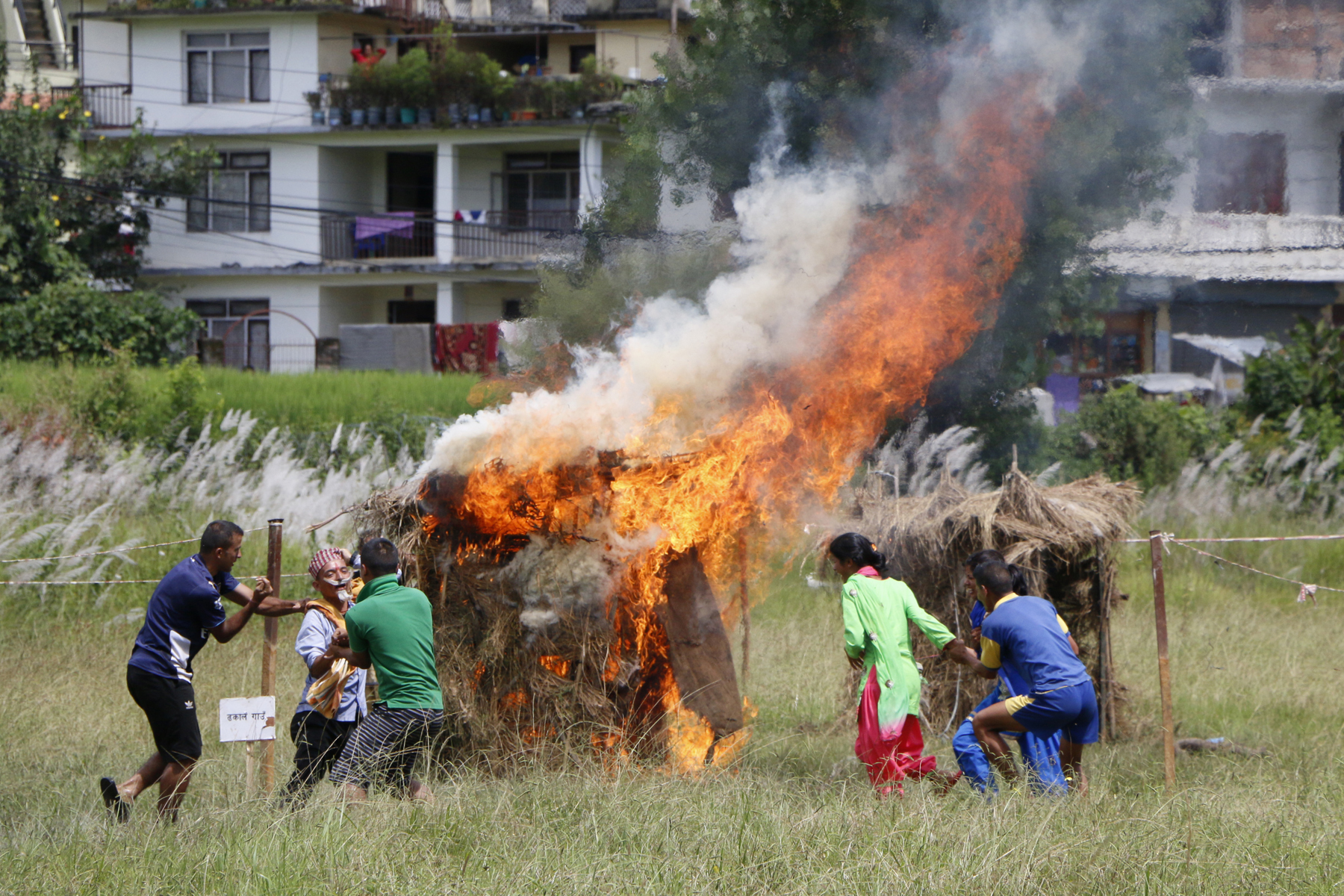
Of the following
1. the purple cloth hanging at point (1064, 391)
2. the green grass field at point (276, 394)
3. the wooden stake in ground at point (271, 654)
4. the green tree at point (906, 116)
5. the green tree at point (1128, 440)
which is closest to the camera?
the wooden stake in ground at point (271, 654)

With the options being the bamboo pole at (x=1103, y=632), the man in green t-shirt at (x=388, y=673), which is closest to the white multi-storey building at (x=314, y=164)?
the bamboo pole at (x=1103, y=632)

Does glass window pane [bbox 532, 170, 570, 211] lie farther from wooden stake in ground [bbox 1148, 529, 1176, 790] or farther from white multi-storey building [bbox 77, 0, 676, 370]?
wooden stake in ground [bbox 1148, 529, 1176, 790]

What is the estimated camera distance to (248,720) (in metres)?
6.63

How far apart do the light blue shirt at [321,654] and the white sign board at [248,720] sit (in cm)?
21

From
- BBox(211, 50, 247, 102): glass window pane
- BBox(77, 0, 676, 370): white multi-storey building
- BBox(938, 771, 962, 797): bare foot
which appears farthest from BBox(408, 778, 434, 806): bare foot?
BBox(211, 50, 247, 102): glass window pane

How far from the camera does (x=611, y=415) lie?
709 centimetres

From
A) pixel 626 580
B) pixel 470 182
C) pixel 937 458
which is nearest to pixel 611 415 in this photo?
pixel 626 580

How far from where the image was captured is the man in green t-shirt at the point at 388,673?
6.03 meters

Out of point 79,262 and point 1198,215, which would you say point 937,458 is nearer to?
point 1198,215

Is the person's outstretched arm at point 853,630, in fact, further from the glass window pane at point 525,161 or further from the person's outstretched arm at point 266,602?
the glass window pane at point 525,161

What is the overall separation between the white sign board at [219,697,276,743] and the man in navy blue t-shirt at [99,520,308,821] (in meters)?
0.18

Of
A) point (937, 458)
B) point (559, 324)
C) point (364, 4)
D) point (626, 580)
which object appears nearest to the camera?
point (626, 580)

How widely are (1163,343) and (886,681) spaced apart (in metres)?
14.8

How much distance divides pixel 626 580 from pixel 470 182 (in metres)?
23.5
